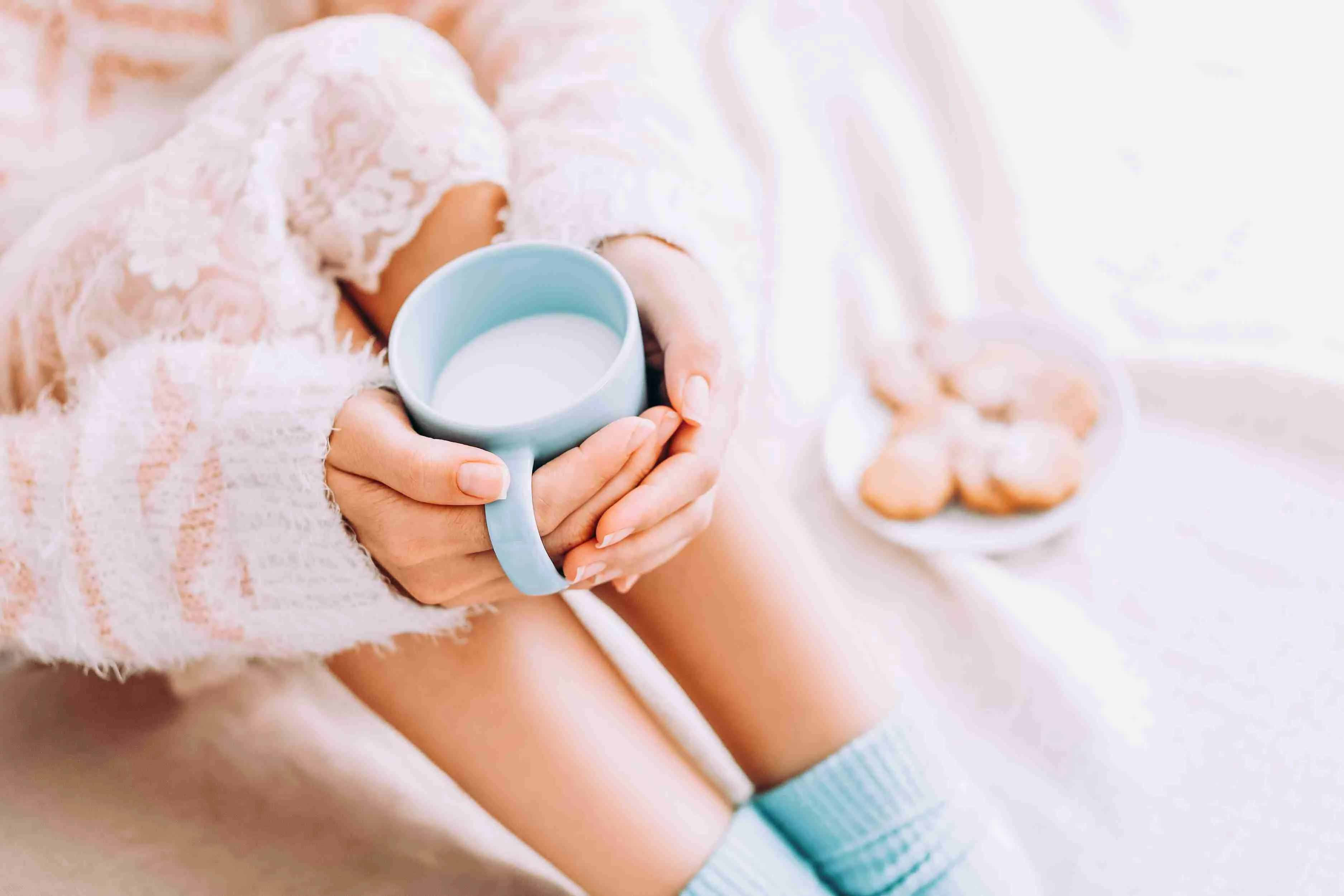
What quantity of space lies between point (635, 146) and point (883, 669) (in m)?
0.36

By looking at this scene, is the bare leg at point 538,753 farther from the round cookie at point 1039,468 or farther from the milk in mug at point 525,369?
the round cookie at point 1039,468

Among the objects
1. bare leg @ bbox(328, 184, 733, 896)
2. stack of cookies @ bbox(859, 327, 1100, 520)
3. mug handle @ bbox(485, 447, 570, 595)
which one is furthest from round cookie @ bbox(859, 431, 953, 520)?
mug handle @ bbox(485, 447, 570, 595)

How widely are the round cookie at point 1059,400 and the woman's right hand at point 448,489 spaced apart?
18.8 inches

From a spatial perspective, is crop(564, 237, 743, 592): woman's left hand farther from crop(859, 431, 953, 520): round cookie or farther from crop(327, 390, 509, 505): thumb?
crop(859, 431, 953, 520): round cookie

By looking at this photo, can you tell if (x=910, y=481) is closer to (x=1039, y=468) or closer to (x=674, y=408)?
(x=1039, y=468)

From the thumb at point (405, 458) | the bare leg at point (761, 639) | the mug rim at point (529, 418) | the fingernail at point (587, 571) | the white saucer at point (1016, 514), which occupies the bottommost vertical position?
the white saucer at point (1016, 514)

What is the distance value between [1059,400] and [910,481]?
150 mm

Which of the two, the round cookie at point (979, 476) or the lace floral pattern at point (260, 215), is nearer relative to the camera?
the lace floral pattern at point (260, 215)

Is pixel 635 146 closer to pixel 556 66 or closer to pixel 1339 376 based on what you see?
pixel 556 66

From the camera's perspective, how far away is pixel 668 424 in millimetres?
420

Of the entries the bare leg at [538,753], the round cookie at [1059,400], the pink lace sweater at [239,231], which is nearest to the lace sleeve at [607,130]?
the pink lace sweater at [239,231]

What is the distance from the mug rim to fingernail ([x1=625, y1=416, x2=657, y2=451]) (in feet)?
0.08

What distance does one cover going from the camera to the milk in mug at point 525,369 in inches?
15.4

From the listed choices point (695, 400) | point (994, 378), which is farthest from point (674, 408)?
point (994, 378)
